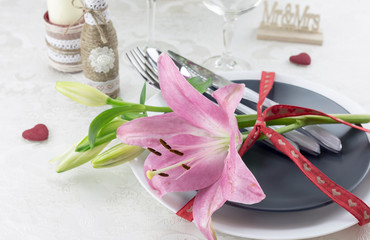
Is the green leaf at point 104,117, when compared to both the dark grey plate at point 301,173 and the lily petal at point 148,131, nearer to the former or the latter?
the lily petal at point 148,131

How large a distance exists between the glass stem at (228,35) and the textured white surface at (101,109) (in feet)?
0.17

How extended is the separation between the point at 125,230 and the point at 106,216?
0.03 meters

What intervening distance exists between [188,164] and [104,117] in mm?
111

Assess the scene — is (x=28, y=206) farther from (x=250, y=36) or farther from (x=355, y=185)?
(x=250, y=36)

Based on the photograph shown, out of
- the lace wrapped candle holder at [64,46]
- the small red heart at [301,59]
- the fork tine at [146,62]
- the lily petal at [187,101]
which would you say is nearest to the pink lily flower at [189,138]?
the lily petal at [187,101]

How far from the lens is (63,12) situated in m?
0.91

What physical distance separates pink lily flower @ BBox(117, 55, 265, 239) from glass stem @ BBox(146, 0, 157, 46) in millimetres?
460

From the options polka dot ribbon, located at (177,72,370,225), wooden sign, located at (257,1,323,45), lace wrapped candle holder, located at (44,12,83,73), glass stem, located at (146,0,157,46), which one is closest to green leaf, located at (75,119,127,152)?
polka dot ribbon, located at (177,72,370,225)

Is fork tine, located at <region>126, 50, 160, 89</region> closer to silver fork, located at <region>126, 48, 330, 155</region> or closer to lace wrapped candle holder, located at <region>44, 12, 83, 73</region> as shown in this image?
silver fork, located at <region>126, 48, 330, 155</region>

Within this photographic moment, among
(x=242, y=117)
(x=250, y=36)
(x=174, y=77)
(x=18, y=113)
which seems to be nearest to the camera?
(x=174, y=77)

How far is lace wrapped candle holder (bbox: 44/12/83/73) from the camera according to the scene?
0.91 m

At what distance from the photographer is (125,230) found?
641 mm

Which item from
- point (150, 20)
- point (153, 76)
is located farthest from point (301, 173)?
point (150, 20)

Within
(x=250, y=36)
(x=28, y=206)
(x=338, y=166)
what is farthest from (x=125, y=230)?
(x=250, y=36)
